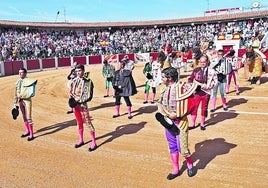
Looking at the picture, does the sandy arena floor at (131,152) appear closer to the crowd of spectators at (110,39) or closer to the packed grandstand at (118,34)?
the crowd of spectators at (110,39)

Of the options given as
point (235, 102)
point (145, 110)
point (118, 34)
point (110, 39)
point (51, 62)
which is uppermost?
point (118, 34)

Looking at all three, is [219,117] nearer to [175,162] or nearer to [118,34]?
[175,162]

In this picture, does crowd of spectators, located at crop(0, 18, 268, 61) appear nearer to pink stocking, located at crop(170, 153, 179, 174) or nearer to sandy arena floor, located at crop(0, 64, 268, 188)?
sandy arena floor, located at crop(0, 64, 268, 188)

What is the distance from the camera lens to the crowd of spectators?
29.6 metres

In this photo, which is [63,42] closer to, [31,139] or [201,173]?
[31,139]

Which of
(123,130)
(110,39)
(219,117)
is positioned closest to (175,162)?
(123,130)

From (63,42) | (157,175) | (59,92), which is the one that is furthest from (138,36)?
(157,175)

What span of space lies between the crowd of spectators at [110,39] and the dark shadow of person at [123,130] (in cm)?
2105

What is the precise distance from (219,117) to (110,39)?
3076 cm

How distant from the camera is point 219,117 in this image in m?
8.45

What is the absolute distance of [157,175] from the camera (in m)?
5.12

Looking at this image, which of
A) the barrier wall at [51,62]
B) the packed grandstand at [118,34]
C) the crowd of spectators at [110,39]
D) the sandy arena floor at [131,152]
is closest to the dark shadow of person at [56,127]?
the sandy arena floor at [131,152]

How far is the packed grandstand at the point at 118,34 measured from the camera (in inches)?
1212

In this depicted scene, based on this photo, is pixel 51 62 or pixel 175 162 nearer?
pixel 175 162
